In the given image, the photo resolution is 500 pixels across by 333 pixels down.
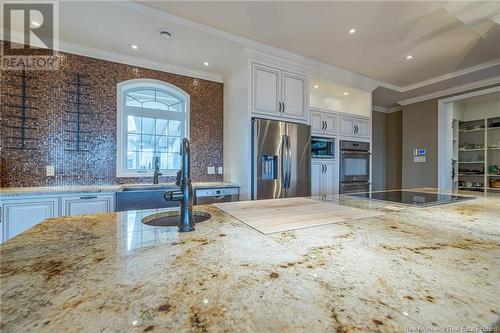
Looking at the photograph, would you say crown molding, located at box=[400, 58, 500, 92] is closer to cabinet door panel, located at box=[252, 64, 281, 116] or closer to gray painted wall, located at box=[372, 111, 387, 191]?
gray painted wall, located at box=[372, 111, 387, 191]

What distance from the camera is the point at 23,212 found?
74.9 inches

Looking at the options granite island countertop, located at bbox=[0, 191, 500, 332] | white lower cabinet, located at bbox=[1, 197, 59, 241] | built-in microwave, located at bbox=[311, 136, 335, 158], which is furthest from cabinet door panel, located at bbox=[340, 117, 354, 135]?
white lower cabinet, located at bbox=[1, 197, 59, 241]

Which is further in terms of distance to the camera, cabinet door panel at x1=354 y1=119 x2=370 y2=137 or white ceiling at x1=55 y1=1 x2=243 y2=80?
cabinet door panel at x1=354 y1=119 x2=370 y2=137

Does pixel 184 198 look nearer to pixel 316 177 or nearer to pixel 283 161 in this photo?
pixel 283 161

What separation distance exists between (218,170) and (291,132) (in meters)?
1.27

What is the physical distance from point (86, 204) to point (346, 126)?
3740mm

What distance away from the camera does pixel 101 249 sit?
61 centimetres

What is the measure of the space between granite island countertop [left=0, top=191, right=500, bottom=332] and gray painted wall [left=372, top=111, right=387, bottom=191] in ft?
15.6

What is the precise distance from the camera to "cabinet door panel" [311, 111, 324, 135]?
3.19 metres

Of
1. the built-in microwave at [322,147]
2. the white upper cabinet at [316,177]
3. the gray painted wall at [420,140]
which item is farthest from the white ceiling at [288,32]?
the white upper cabinet at [316,177]

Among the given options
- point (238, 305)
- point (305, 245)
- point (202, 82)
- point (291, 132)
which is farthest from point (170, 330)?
point (202, 82)

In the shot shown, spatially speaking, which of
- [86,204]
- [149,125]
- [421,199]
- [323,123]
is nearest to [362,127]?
[323,123]

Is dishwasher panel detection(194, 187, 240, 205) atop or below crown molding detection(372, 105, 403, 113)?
below

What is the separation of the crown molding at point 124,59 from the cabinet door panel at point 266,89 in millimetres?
891
